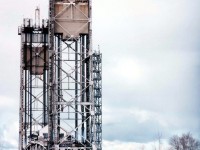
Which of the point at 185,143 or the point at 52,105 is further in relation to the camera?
the point at 185,143

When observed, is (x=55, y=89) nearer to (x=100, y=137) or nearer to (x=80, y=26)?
(x=80, y=26)

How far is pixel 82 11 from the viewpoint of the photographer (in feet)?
134

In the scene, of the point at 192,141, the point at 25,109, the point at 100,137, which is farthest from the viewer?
the point at 192,141

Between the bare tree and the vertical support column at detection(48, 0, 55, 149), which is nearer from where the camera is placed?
the vertical support column at detection(48, 0, 55, 149)

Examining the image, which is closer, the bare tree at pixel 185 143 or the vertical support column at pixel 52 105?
the vertical support column at pixel 52 105

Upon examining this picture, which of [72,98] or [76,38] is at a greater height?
[76,38]

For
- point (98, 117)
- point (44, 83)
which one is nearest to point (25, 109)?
point (44, 83)

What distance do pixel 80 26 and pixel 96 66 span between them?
724 inches

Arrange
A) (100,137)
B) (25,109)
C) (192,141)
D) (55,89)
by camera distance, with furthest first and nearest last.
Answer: (192,141), (100,137), (25,109), (55,89)

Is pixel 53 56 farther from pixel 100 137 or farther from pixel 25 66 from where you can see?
pixel 100 137

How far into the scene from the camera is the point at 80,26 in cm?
4081

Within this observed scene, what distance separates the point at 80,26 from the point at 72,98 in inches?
217

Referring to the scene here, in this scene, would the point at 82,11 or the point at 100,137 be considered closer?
the point at 82,11

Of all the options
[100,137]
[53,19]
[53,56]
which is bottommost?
[100,137]
